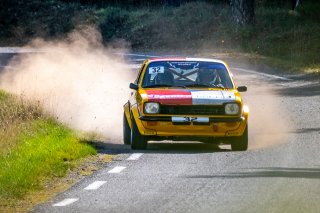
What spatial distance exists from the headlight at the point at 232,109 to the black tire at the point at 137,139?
135cm

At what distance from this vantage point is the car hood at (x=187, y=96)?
17.6m

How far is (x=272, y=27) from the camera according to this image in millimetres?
49500

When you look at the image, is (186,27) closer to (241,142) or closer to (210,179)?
(241,142)

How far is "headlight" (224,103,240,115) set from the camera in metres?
17.8

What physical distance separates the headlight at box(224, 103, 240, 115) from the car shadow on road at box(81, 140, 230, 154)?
71 cm

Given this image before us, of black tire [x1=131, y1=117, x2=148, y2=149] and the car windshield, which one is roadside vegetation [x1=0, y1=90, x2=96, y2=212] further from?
the car windshield

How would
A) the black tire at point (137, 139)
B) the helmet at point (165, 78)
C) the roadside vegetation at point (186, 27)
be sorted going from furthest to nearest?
the roadside vegetation at point (186, 27), the helmet at point (165, 78), the black tire at point (137, 139)

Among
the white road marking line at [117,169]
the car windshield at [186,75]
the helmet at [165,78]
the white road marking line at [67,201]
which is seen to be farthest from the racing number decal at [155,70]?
the white road marking line at [67,201]

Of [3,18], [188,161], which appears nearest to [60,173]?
[188,161]

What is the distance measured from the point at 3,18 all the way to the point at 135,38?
11.4m

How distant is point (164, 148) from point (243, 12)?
31.2 metres

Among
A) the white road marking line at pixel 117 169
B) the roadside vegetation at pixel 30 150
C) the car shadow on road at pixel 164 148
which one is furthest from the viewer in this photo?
the car shadow on road at pixel 164 148

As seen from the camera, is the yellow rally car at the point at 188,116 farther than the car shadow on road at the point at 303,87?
No

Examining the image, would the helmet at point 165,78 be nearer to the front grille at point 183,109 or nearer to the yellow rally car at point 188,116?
the yellow rally car at point 188,116
